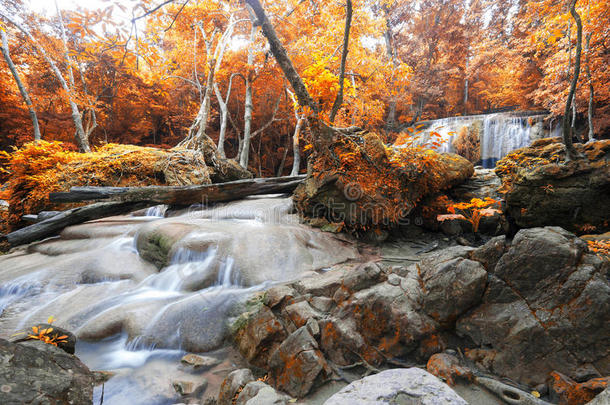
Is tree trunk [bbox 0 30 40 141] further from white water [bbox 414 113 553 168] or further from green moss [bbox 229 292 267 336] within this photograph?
white water [bbox 414 113 553 168]

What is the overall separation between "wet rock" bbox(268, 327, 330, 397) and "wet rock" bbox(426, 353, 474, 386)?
2.99 feet

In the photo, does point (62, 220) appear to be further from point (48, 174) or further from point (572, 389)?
point (572, 389)

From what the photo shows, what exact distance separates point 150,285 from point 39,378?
8.10 ft

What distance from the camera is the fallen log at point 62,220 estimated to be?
18.1ft

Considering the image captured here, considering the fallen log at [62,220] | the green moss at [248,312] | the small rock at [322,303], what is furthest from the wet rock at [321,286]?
the fallen log at [62,220]

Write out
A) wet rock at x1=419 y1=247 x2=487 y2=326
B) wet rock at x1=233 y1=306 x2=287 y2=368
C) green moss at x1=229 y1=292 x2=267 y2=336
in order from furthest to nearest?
green moss at x1=229 y1=292 x2=267 y2=336 → wet rock at x1=233 y1=306 x2=287 y2=368 → wet rock at x1=419 y1=247 x2=487 y2=326

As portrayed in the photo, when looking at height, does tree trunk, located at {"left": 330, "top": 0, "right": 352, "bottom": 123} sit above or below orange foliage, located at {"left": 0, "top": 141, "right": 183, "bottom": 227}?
above

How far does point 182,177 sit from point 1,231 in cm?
490

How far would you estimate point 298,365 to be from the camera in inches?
83.5

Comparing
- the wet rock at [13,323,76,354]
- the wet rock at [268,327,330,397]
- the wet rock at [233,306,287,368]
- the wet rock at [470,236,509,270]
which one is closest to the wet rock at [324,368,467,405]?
the wet rock at [268,327,330,397]

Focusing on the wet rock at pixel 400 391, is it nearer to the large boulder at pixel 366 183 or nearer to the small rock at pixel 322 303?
the small rock at pixel 322 303

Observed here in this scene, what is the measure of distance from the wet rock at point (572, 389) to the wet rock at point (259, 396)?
1.93 metres

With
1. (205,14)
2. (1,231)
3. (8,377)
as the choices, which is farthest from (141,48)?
(205,14)

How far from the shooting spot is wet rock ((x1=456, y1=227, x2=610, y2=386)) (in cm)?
175
